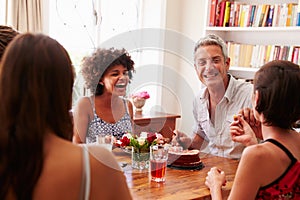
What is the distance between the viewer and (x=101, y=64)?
258cm

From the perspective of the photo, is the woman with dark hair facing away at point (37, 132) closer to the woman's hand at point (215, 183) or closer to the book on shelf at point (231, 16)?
the woman's hand at point (215, 183)

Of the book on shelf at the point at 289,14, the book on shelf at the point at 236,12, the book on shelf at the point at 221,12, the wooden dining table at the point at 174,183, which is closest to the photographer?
the wooden dining table at the point at 174,183

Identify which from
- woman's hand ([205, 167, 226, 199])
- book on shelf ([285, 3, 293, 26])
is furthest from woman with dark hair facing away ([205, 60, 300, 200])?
book on shelf ([285, 3, 293, 26])

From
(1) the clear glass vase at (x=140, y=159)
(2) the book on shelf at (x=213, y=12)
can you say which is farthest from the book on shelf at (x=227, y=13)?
(1) the clear glass vase at (x=140, y=159)

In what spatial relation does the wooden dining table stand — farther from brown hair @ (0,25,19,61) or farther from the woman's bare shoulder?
brown hair @ (0,25,19,61)

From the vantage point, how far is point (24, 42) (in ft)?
2.93

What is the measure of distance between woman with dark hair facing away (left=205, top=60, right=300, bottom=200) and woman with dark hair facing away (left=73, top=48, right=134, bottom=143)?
1.16 metres

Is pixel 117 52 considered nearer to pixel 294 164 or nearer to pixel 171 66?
pixel 294 164

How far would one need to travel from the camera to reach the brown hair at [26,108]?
2.83ft

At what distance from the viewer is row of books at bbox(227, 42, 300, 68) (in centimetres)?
364

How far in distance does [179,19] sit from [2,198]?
13.6ft

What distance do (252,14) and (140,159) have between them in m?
2.54

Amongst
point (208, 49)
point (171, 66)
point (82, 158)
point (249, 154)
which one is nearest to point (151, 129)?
point (171, 66)

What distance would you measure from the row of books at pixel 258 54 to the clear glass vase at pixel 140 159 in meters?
2.19
